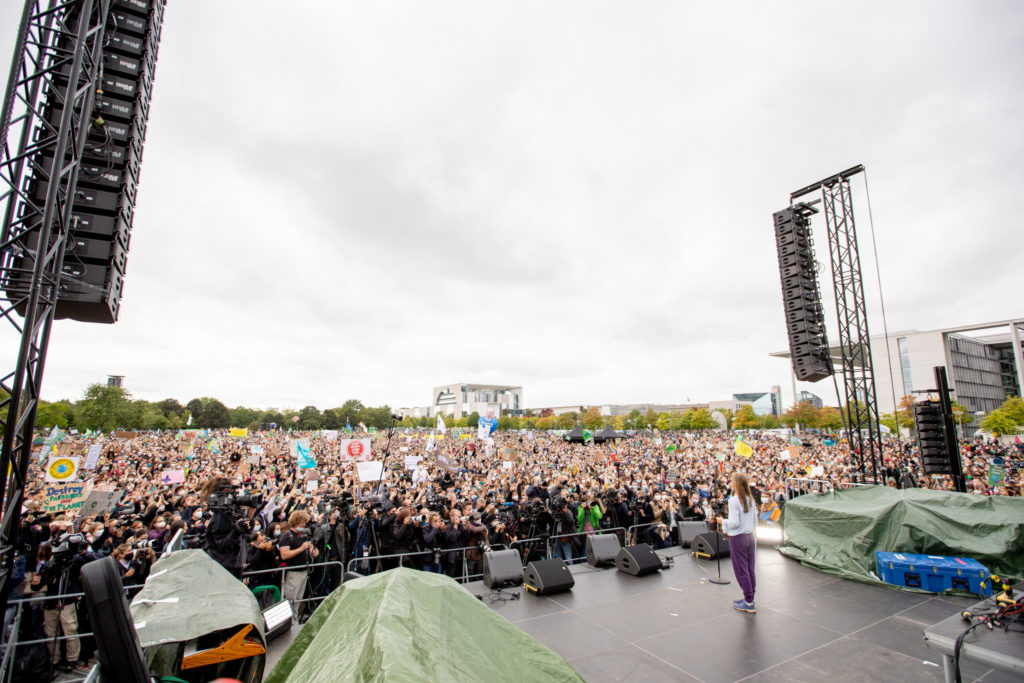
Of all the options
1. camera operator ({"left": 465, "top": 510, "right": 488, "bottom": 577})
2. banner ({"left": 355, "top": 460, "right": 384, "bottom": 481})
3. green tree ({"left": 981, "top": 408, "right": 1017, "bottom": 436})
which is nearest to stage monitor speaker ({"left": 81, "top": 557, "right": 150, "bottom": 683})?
camera operator ({"left": 465, "top": 510, "right": 488, "bottom": 577})

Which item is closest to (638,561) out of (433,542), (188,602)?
(433,542)

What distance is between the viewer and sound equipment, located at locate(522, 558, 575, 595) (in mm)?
7199

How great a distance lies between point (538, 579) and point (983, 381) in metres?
103

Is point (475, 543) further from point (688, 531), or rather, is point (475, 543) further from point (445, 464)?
point (445, 464)

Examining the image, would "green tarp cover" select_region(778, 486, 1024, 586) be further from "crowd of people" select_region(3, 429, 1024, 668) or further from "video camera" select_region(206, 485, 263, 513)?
"video camera" select_region(206, 485, 263, 513)

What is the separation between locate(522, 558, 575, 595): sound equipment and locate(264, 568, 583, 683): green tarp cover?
5173mm

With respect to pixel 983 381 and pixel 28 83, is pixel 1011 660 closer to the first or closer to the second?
pixel 28 83

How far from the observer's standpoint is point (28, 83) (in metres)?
5.62

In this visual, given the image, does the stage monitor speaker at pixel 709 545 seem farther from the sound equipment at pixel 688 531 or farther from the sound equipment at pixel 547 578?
the sound equipment at pixel 547 578

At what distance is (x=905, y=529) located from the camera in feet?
24.3

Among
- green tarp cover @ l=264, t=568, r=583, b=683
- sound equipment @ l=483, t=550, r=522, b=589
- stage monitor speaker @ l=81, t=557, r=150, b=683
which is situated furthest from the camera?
sound equipment @ l=483, t=550, r=522, b=589

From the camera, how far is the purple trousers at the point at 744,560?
20.0 feet

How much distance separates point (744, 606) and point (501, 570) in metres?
3.70

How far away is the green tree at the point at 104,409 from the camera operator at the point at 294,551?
63.3m
